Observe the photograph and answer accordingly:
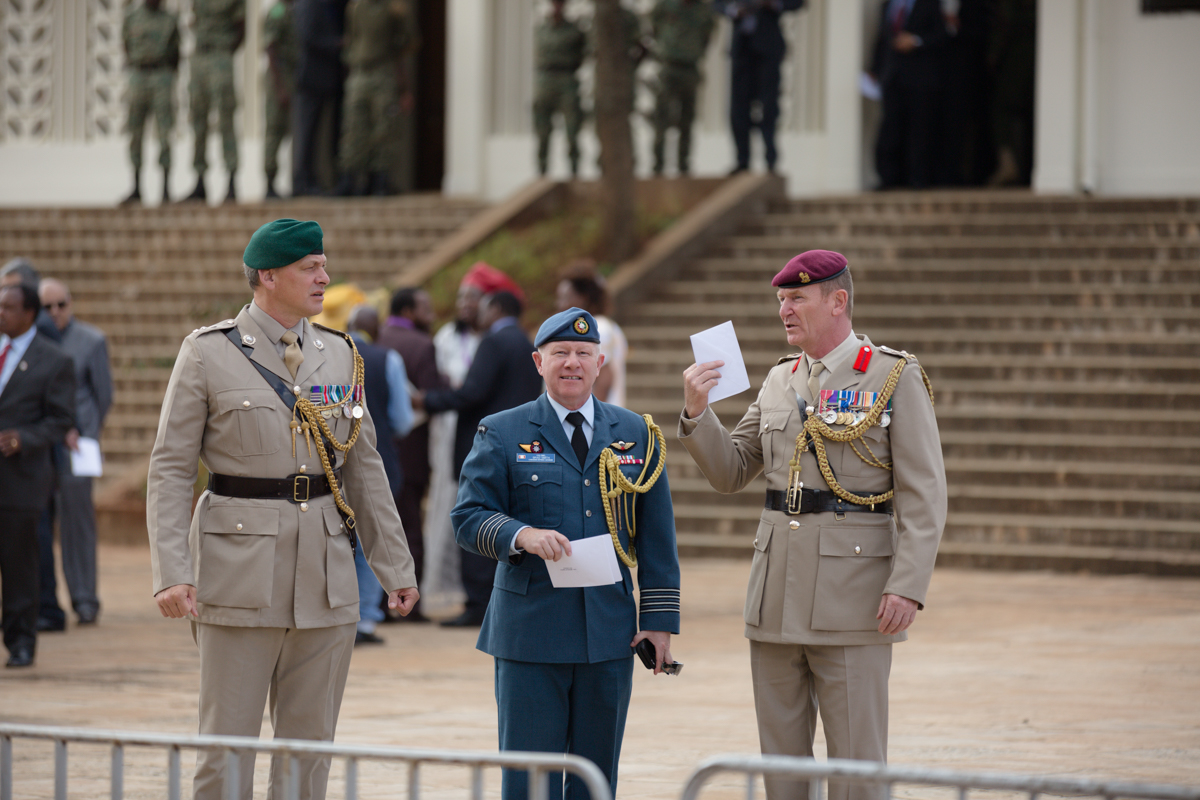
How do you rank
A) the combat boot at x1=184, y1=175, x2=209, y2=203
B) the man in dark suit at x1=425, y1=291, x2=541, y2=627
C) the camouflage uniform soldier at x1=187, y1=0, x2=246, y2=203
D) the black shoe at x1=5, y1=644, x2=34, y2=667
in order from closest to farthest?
the black shoe at x1=5, y1=644, x2=34, y2=667 → the man in dark suit at x1=425, y1=291, x2=541, y2=627 → the camouflage uniform soldier at x1=187, y1=0, x2=246, y2=203 → the combat boot at x1=184, y1=175, x2=209, y2=203

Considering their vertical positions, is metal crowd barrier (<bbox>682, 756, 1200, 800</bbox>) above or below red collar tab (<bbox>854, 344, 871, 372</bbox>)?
below

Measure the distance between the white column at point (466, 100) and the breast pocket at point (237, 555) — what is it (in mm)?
17500

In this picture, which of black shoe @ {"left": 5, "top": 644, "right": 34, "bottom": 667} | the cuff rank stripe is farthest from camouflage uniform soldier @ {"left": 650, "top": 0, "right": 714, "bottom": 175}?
the cuff rank stripe

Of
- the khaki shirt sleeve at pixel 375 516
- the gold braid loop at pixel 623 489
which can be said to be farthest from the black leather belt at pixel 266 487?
the gold braid loop at pixel 623 489

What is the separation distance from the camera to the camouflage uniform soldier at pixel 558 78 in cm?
1931

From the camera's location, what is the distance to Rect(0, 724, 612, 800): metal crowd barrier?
10.5 feet

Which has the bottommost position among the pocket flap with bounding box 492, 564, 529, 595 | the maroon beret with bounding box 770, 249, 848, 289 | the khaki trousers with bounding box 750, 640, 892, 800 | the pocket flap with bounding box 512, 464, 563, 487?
the khaki trousers with bounding box 750, 640, 892, 800

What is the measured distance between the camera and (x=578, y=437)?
4617 mm

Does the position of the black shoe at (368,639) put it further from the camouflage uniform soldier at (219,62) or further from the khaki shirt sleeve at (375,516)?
the camouflage uniform soldier at (219,62)

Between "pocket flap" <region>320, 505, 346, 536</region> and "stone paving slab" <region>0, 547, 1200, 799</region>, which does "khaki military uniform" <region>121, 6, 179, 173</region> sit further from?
"pocket flap" <region>320, 505, 346, 536</region>

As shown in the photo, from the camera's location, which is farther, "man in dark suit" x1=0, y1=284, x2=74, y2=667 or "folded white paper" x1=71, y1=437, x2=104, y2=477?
"folded white paper" x1=71, y1=437, x2=104, y2=477

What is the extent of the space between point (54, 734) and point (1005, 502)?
10.0m

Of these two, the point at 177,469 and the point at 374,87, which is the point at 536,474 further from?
the point at 374,87

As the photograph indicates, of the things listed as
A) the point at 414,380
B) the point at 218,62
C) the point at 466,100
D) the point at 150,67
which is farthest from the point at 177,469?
the point at 466,100
